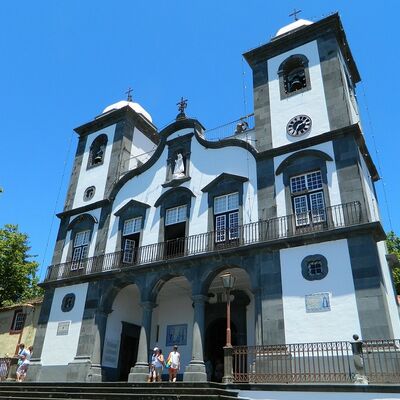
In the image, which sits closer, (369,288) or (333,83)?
(369,288)

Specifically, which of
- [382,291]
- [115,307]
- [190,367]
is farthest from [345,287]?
[115,307]

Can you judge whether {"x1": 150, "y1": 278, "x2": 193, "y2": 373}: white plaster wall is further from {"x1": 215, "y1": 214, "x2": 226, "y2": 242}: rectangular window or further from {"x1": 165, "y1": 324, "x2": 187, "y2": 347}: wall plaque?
{"x1": 215, "y1": 214, "x2": 226, "y2": 242}: rectangular window

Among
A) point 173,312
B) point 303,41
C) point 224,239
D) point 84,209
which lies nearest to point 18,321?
point 84,209

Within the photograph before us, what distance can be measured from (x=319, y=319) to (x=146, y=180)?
32.2 ft

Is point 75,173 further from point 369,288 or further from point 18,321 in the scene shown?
point 369,288

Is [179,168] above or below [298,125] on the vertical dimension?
below

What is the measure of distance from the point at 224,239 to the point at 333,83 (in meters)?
6.79

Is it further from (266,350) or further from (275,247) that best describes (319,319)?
(275,247)

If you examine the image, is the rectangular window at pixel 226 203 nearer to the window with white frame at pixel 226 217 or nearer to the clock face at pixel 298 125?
the window with white frame at pixel 226 217

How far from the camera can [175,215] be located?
17000 mm

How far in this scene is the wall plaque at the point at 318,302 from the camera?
11867 millimetres

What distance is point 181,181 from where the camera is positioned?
56.6 feet

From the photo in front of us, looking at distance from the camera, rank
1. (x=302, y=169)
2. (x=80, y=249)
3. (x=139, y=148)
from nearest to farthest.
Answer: (x=302, y=169), (x=80, y=249), (x=139, y=148)

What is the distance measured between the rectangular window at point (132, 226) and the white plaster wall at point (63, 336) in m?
2.76
